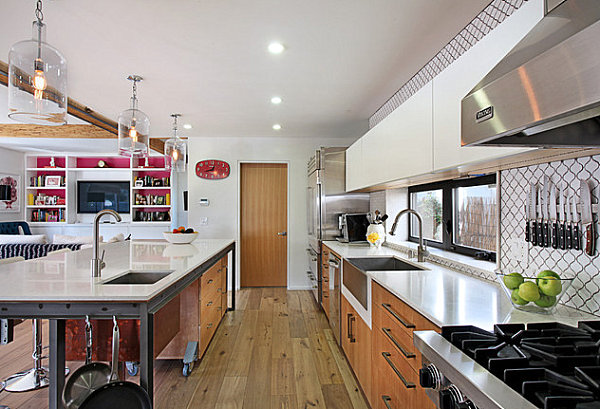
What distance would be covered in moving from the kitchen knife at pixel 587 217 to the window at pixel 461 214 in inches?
30.0

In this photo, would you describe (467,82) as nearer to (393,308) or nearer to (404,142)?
(404,142)

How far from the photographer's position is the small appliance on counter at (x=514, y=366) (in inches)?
27.5

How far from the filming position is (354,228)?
4.10 m

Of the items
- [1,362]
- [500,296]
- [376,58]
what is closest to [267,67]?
[376,58]

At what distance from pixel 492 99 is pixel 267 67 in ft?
7.24

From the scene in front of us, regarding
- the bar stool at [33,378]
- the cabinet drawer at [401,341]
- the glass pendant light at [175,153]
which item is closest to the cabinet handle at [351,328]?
the cabinet drawer at [401,341]

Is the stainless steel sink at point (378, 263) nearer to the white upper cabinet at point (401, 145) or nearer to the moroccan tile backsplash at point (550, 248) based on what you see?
the white upper cabinet at point (401, 145)

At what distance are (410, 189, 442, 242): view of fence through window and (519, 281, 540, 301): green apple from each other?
168 cm

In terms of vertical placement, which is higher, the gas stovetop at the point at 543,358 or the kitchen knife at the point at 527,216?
the kitchen knife at the point at 527,216

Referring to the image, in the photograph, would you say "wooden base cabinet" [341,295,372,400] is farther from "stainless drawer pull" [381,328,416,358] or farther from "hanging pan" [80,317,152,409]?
"hanging pan" [80,317,152,409]

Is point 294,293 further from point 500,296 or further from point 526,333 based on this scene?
point 526,333

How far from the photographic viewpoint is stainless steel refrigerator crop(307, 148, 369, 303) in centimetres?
436

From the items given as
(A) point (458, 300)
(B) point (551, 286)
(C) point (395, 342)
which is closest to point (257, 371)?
(C) point (395, 342)

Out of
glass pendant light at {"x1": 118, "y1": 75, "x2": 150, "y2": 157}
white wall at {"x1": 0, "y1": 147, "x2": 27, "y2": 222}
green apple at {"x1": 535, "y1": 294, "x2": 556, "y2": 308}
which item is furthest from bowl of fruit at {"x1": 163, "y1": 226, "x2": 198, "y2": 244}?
white wall at {"x1": 0, "y1": 147, "x2": 27, "y2": 222}
